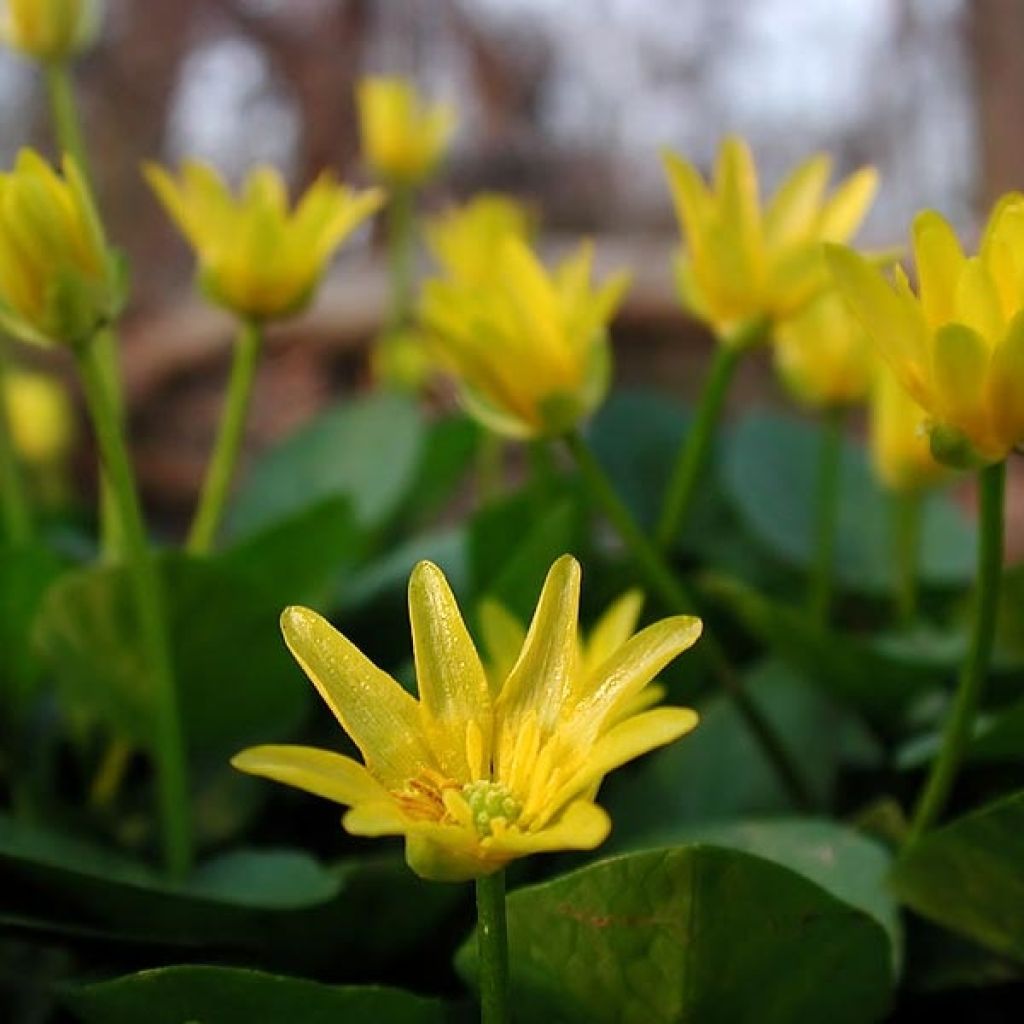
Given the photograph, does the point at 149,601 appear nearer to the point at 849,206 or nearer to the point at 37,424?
the point at 849,206

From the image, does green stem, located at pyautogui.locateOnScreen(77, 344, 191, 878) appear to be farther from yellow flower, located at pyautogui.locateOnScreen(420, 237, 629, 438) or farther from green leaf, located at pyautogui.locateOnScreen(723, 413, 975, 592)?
green leaf, located at pyautogui.locateOnScreen(723, 413, 975, 592)

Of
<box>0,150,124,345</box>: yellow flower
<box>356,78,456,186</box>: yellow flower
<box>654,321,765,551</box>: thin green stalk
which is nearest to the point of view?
<box>0,150,124,345</box>: yellow flower

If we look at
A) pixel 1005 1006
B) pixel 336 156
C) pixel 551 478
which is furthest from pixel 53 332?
pixel 336 156

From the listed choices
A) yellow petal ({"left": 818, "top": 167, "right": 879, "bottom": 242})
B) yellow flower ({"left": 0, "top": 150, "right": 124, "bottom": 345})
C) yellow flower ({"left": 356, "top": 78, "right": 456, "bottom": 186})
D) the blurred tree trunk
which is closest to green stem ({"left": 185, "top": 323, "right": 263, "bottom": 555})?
yellow flower ({"left": 0, "top": 150, "right": 124, "bottom": 345})

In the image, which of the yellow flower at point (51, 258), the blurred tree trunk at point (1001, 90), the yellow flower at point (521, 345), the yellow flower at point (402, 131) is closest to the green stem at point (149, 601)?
the yellow flower at point (51, 258)

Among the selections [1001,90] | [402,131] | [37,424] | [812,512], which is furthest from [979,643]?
[1001,90]

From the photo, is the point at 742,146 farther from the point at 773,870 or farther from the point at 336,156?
the point at 336,156
